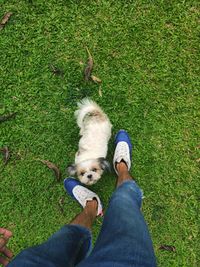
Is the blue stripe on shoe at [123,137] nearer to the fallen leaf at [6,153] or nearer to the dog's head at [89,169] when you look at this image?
the dog's head at [89,169]

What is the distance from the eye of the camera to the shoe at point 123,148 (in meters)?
4.06

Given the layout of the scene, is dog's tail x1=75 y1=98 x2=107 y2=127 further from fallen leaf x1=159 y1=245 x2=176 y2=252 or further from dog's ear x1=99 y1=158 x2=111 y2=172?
fallen leaf x1=159 y1=245 x2=176 y2=252

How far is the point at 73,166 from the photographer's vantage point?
3.89 m

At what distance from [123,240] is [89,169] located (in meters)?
1.40

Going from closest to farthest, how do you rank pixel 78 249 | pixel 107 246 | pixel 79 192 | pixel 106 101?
pixel 107 246, pixel 78 249, pixel 79 192, pixel 106 101

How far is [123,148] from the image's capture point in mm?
4051

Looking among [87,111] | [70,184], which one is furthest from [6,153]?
[87,111]

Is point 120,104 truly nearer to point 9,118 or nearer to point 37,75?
point 37,75

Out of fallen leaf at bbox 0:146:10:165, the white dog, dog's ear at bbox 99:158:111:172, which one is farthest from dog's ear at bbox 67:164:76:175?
fallen leaf at bbox 0:146:10:165

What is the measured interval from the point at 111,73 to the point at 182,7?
1136 mm

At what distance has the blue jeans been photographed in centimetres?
237

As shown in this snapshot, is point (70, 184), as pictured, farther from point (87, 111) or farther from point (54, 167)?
point (87, 111)

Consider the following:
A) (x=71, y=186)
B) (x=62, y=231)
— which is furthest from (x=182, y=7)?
(x=62, y=231)

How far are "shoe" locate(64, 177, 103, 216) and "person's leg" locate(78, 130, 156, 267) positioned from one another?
86cm
